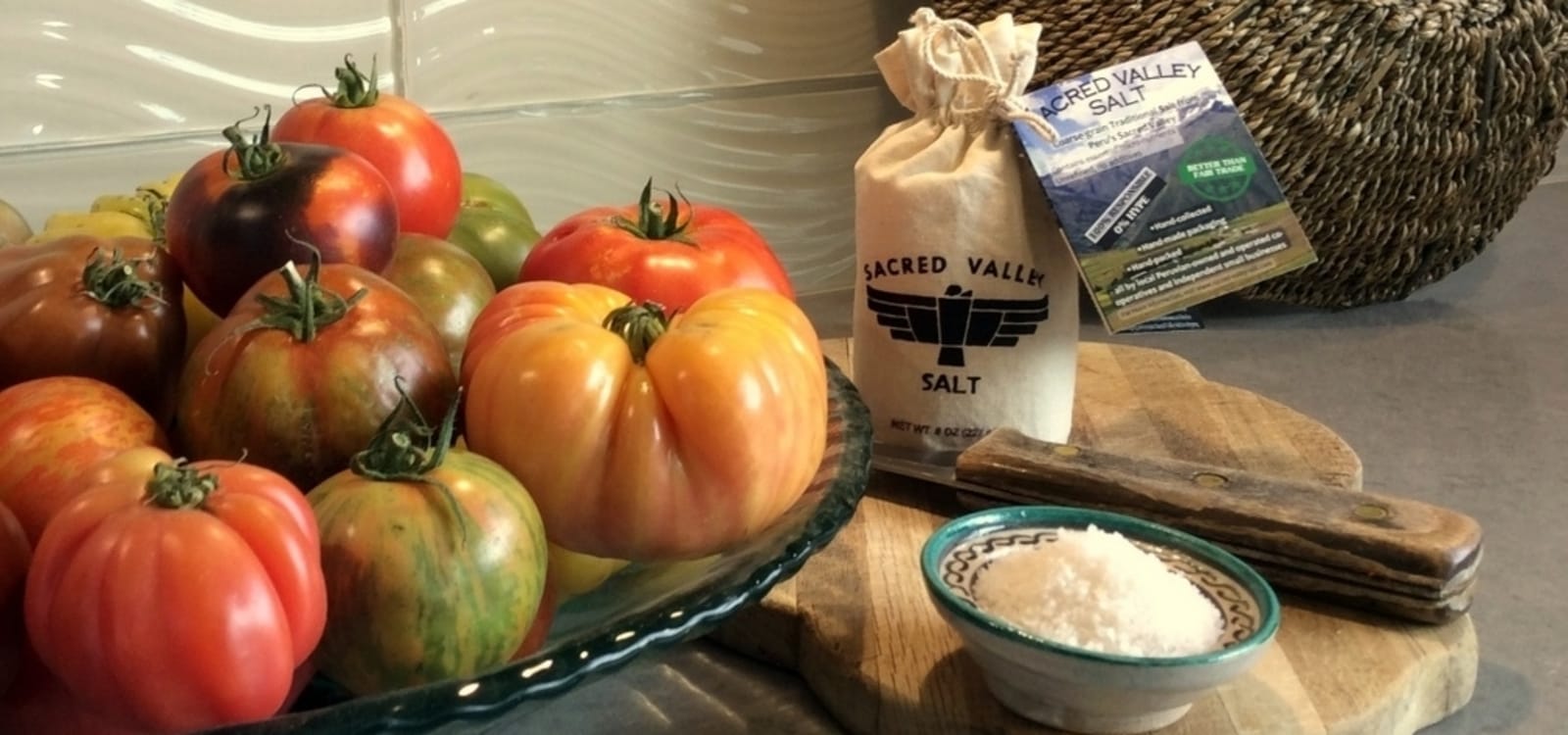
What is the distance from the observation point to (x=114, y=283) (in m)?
0.50

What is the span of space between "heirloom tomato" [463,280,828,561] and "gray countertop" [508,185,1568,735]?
0.40 ft

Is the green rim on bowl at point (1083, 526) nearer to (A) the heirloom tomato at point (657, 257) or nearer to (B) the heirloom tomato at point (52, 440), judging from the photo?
(A) the heirloom tomato at point (657, 257)

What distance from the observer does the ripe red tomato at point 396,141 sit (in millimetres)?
634

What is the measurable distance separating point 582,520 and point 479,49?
562mm

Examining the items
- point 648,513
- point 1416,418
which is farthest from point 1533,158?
point 648,513

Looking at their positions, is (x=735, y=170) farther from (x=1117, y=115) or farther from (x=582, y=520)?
(x=582, y=520)

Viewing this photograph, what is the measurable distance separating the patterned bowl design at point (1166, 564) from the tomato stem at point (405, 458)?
202mm

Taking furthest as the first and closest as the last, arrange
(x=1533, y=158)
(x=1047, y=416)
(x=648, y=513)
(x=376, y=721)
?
(x=1533, y=158) → (x=1047, y=416) → (x=648, y=513) → (x=376, y=721)

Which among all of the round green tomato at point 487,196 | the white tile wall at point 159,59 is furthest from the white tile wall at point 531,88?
the round green tomato at point 487,196

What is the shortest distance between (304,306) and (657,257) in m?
0.18

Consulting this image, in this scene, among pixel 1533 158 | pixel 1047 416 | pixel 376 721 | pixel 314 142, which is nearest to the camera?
pixel 376 721

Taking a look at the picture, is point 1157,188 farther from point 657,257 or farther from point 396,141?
point 396,141

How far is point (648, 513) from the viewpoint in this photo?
1.62 ft

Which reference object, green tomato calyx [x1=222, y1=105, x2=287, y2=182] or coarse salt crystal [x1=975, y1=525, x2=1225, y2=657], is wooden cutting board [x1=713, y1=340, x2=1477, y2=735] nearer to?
coarse salt crystal [x1=975, y1=525, x2=1225, y2=657]
